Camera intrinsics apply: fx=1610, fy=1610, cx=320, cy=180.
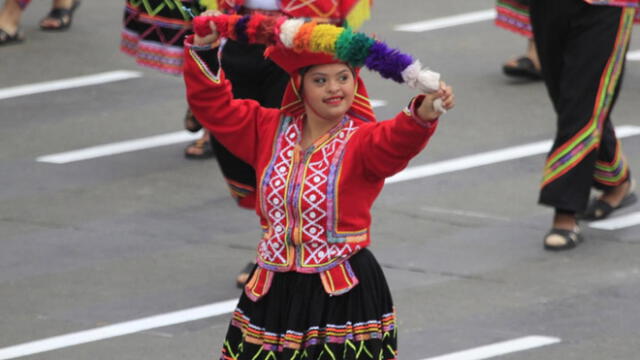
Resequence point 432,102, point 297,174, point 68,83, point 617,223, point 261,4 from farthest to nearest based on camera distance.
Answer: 1. point 68,83
2. point 617,223
3. point 261,4
4. point 297,174
5. point 432,102

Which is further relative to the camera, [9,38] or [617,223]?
[9,38]

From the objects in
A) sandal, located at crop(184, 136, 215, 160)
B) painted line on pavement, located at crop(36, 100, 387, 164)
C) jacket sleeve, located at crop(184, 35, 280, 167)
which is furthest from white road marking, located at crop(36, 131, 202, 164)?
jacket sleeve, located at crop(184, 35, 280, 167)

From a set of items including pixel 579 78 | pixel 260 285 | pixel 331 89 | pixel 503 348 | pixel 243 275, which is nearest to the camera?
pixel 331 89

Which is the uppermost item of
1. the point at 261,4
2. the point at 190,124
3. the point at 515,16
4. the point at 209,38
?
the point at 209,38

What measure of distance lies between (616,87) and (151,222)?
8.38 ft

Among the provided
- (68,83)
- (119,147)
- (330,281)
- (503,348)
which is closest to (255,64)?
(503,348)

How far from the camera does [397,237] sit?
8.32 m

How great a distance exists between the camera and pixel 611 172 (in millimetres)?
8445

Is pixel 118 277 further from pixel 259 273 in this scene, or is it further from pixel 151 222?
pixel 259 273

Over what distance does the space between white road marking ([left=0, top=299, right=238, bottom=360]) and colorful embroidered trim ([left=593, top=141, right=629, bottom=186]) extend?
2.20 meters

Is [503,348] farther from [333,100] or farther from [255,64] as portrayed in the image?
[333,100]

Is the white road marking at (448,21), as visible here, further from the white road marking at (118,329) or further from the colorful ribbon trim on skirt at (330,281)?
the colorful ribbon trim on skirt at (330,281)

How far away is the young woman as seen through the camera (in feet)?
17.1

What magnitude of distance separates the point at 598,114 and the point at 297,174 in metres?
3.19
